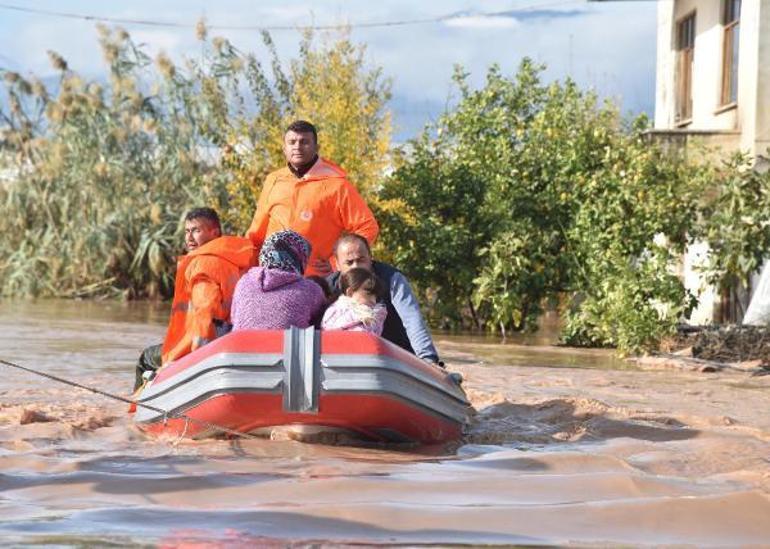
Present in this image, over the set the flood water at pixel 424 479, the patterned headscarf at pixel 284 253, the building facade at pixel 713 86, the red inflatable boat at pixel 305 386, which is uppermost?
the building facade at pixel 713 86

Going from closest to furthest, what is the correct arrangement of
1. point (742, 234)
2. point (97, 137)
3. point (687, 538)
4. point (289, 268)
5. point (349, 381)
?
point (687, 538)
point (349, 381)
point (289, 268)
point (742, 234)
point (97, 137)

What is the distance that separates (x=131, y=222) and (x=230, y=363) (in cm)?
2289

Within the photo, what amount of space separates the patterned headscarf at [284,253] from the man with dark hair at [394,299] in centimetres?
34

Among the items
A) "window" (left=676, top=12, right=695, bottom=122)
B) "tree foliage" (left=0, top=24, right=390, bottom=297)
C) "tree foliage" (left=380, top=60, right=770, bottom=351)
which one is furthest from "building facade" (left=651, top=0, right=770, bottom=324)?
"tree foliage" (left=0, top=24, right=390, bottom=297)

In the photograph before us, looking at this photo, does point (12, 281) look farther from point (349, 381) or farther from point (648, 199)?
point (349, 381)

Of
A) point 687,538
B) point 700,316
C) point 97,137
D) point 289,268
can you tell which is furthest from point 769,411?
point 97,137

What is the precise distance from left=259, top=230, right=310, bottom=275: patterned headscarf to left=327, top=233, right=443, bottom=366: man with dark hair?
0.34 m

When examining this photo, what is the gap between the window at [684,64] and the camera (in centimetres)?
2544

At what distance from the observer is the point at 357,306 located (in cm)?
888

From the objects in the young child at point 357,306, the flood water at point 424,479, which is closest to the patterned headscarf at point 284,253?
the young child at point 357,306

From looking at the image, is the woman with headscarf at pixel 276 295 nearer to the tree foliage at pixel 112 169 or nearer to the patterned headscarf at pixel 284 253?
the patterned headscarf at pixel 284 253

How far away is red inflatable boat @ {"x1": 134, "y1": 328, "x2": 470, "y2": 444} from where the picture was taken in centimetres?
826

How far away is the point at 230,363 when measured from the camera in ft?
27.3

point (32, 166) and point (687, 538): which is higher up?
point (32, 166)
